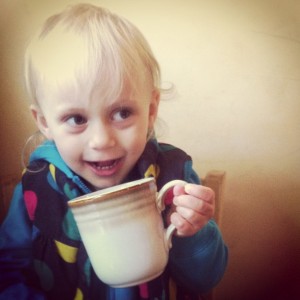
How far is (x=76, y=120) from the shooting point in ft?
1.01

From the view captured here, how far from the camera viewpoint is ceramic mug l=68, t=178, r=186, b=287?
10.8 inches

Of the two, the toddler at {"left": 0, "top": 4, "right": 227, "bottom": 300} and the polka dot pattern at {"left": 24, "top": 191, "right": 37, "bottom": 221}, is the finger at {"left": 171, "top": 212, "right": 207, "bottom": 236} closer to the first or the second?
the toddler at {"left": 0, "top": 4, "right": 227, "bottom": 300}

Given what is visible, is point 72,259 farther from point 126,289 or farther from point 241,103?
point 241,103

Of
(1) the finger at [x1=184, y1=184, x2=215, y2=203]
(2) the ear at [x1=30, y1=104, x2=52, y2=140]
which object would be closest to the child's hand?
(1) the finger at [x1=184, y1=184, x2=215, y2=203]

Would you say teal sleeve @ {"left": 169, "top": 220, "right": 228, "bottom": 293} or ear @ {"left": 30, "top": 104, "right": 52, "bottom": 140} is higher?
ear @ {"left": 30, "top": 104, "right": 52, "bottom": 140}

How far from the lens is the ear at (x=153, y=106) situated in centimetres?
35

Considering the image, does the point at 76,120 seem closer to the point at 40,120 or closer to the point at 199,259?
the point at 40,120

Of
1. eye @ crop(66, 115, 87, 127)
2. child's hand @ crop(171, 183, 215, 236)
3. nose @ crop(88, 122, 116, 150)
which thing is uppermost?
eye @ crop(66, 115, 87, 127)

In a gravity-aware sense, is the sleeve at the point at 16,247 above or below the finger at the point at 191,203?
below

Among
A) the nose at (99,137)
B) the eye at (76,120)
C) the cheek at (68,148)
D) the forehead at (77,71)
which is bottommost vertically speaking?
the cheek at (68,148)

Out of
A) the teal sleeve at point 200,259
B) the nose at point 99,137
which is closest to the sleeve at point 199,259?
the teal sleeve at point 200,259

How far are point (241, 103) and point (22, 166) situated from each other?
23 centimetres

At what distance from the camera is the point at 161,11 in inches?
14.1

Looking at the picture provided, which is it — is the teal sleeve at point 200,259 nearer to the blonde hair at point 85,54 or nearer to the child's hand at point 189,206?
the child's hand at point 189,206
